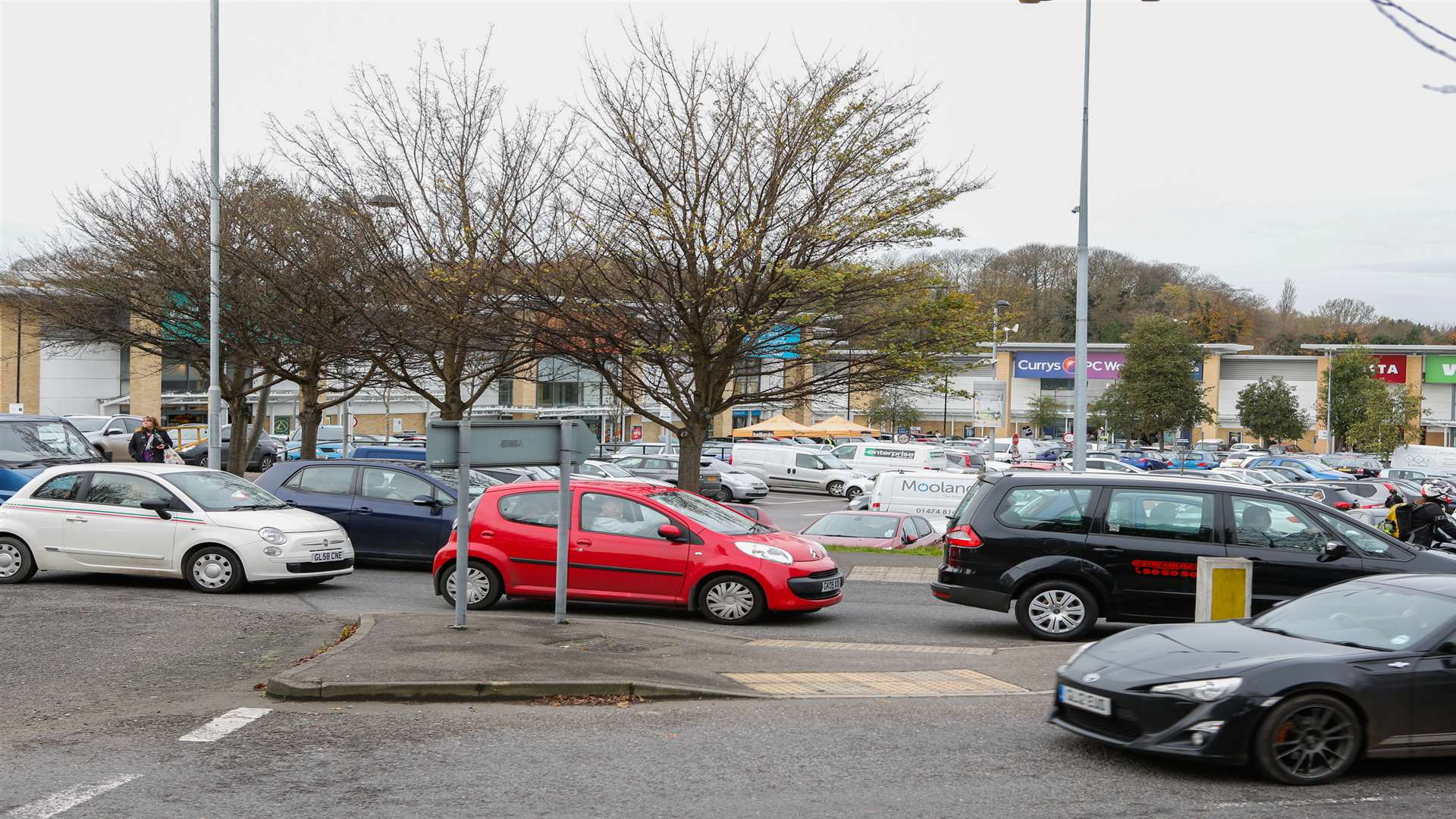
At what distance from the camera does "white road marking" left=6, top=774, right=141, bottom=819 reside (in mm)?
5711

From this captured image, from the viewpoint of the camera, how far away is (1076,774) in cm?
661

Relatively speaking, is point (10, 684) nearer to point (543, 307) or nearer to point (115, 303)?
point (543, 307)

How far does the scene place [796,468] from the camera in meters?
45.3

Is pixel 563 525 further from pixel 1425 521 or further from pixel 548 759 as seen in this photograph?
pixel 1425 521

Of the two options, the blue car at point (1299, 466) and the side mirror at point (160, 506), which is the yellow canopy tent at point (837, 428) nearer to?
the blue car at point (1299, 466)

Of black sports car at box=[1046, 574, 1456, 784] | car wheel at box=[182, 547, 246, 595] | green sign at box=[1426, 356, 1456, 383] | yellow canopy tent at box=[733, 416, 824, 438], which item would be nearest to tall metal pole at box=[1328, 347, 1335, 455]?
green sign at box=[1426, 356, 1456, 383]

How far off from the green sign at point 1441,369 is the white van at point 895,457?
164ft

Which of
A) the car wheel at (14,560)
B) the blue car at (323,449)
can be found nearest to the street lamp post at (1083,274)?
the car wheel at (14,560)

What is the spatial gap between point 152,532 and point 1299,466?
1676 inches

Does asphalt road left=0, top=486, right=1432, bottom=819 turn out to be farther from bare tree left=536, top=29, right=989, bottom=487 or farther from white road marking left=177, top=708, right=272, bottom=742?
bare tree left=536, top=29, right=989, bottom=487

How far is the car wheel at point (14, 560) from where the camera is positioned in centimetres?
1356

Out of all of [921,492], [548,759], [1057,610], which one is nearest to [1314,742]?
[548,759]

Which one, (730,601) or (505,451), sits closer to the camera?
(505,451)

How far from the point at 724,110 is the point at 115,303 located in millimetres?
18540
